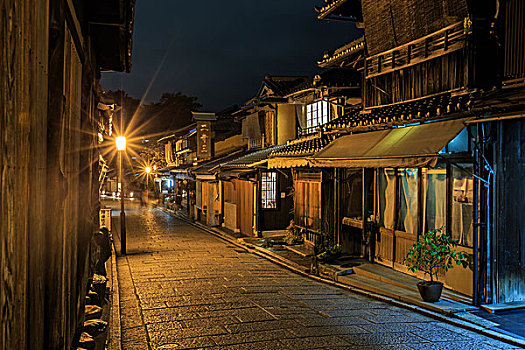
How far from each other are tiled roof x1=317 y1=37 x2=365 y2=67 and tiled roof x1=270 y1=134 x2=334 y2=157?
3157mm

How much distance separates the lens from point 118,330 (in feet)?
30.7

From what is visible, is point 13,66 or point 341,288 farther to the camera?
point 341,288

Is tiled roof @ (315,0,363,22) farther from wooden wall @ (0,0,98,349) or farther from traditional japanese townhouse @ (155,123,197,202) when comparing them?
traditional japanese townhouse @ (155,123,197,202)

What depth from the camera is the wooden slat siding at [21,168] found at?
185 cm

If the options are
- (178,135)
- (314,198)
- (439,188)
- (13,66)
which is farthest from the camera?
(178,135)

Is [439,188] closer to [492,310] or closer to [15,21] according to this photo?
[492,310]

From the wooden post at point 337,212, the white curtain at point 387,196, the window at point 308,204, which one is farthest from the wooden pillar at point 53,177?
the window at point 308,204

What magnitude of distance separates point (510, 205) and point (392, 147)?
3429mm

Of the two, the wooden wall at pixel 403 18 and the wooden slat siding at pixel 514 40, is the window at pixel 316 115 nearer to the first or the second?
the wooden wall at pixel 403 18

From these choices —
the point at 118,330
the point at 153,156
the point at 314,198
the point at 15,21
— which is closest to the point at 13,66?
the point at 15,21

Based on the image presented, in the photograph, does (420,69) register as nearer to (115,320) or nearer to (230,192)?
(115,320)

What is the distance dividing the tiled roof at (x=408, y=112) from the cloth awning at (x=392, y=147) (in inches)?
12.1

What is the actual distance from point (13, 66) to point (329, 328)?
339 inches

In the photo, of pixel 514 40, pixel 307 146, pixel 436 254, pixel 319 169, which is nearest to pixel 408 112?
pixel 514 40
